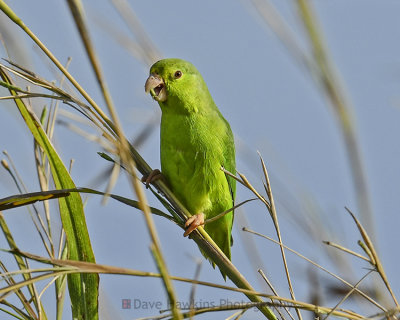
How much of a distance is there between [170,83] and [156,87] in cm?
10

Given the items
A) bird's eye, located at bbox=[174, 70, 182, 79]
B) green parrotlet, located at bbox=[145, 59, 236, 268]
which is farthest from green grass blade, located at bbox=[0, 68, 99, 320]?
bird's eye, located at bbox=[174, 70, 182, 79]

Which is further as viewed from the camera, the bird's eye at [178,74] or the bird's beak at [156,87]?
the bird's eye at [178,74]

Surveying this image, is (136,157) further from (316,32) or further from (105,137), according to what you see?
(316,32)

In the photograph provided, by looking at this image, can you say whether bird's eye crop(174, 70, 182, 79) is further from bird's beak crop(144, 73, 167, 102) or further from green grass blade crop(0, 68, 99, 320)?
green grass blade crop(0, 68, 99, 320)

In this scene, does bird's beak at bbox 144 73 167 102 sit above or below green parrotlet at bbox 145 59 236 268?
above

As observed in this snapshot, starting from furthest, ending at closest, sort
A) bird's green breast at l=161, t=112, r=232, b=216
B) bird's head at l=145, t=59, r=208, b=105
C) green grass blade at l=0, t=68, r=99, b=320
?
bird's head at l=145, t=59, r=208, b=105 < bird's green breast at l=161, t=112, r=232, b=216 < green grass blade at l=0, t=68, r=99, b=320

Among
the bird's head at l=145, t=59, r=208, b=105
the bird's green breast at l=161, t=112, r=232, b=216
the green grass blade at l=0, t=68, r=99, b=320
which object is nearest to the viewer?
the green grass blade at l=0, t=68, r=99, b=320

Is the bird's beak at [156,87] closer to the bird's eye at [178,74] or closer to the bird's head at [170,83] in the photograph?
the bird's head at [170,83]

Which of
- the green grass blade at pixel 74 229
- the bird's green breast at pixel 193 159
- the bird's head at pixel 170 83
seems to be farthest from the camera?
the bird's head at pixel 170 83

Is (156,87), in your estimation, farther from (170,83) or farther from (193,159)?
(193,159)

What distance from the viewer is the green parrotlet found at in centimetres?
358

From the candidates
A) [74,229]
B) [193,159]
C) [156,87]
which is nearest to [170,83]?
[156,87]

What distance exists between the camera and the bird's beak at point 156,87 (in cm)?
364

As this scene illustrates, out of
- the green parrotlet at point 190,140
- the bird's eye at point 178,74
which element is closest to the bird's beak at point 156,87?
the green parrotlet at point 190,140
